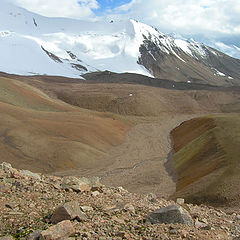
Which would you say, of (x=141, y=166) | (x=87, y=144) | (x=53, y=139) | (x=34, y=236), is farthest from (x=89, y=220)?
(x=87, y=144)

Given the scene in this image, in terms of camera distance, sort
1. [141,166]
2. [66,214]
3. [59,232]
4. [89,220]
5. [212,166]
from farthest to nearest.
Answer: [141,166] < [212,166] < [89,220] < [66,214] < [59,232]

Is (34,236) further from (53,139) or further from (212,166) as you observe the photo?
(53,139)

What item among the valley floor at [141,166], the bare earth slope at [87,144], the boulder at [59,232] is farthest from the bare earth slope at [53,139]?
the boulder at [59,232]

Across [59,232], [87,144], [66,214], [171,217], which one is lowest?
[87,144]

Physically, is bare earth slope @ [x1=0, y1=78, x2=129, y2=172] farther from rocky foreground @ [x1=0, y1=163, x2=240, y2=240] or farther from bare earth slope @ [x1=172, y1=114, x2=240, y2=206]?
rocky foreground @ [x1=0, y1=163, x2=240, y2=240]

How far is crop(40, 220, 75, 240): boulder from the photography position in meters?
8.62

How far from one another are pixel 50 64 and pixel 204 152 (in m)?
166

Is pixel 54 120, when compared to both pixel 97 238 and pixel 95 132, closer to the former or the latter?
pixel 95 132

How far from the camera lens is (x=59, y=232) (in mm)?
8789

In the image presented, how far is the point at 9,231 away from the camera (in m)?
9.68

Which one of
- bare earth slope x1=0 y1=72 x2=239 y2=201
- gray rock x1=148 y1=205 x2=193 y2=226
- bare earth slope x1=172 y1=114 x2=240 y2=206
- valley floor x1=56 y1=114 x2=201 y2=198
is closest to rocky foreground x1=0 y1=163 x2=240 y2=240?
gray rock x1=148 y1=205 x2=193 y2=226

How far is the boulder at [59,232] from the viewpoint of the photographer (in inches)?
340

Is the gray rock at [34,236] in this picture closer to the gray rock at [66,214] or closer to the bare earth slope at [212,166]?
the gray rock at [66,214]

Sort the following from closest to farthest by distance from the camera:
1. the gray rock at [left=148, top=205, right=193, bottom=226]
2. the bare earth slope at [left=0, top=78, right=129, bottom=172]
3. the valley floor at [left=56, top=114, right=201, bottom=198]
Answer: the gray rock at [left=148, top=205, right=193, bottom=226], the valley floor at [left=56, top=114, right=201, bottom=198], the bare earth slope at [left=0, top=78, right=129, bottom=172]
